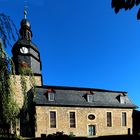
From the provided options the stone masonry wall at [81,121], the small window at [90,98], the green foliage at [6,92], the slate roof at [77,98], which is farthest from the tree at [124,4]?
the small window at [90,98]

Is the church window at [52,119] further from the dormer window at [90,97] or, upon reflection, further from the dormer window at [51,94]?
the dormer window at [90,97]

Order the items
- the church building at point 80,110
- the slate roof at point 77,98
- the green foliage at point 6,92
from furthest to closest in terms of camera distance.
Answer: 1. the slate roof at point 77,98
2. the church building at point 80,110
3. the green foliage at point 6,92

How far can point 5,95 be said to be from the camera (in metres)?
6.84

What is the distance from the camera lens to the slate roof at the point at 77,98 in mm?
38312

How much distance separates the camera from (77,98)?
40.3 metres

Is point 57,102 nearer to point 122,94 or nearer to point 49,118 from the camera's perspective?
point 49,118

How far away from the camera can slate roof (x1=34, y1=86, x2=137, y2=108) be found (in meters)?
38.3

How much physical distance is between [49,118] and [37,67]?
921 cm

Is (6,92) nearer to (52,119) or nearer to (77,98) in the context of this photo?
(52,119)

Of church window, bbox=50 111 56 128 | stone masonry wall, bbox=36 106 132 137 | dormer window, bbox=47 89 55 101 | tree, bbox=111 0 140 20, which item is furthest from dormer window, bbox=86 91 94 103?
tree, bbox=111 0 140 20

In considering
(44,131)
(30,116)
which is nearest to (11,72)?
(30,116)

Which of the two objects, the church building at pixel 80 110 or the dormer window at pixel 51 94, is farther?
the dormer window at pixel 51 94

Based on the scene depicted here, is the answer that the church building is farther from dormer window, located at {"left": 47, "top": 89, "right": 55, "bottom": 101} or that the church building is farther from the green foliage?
the green foliage

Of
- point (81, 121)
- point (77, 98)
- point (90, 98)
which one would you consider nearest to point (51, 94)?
point (77, 98)
